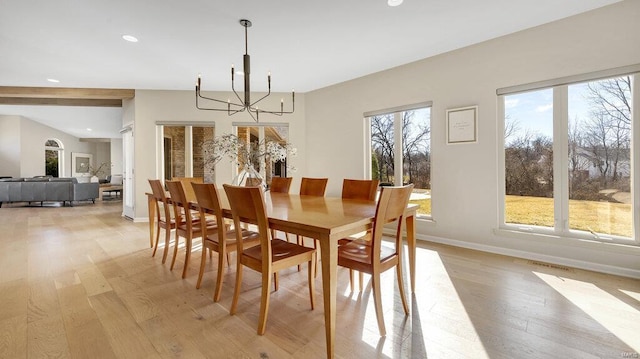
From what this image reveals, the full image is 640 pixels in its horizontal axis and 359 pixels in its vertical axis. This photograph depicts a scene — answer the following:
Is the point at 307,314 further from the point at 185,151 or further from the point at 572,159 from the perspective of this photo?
the point at 185,151

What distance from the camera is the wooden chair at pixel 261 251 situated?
5.41 feet

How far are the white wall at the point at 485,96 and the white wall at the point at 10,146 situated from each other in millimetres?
10340

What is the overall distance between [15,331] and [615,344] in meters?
3.55

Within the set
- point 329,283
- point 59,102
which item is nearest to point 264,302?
point 329,283

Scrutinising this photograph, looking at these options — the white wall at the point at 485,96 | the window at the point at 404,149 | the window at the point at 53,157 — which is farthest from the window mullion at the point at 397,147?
the window at the point at 53,157

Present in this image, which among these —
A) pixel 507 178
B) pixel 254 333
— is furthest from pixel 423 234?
pixel 254 333

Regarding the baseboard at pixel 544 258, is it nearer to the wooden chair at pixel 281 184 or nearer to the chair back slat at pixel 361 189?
the chair back slat at pixel 361 189

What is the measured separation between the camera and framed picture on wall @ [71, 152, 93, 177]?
11148 millimetres

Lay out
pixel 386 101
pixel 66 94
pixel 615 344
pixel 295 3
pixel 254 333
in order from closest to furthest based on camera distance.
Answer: pixel 615 344, pixel 254 333, pixel 295 3, pixel 386 101, pixel 66 94

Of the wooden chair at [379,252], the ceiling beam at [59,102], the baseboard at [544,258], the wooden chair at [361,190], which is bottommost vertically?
the baseboard at [544,258]

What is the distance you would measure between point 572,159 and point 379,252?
2.57 meters

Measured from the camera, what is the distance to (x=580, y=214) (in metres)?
2.77

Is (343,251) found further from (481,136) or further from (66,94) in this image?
(66,94)

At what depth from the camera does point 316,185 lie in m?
3.17
